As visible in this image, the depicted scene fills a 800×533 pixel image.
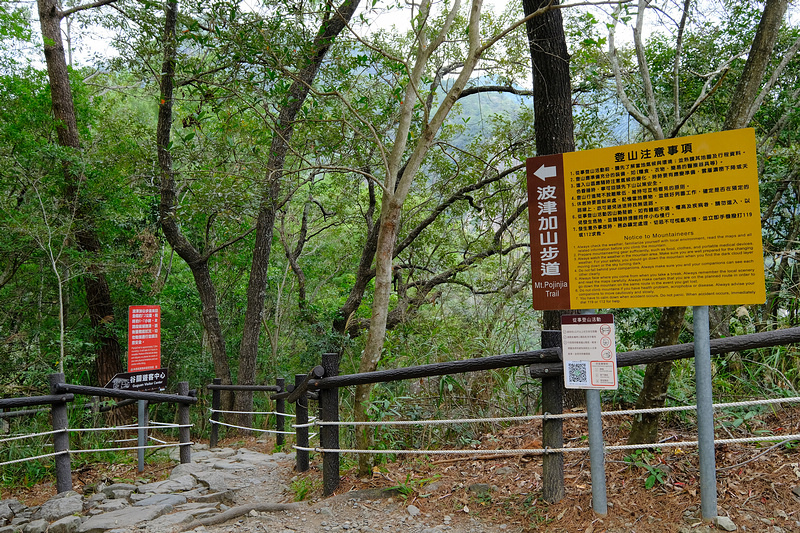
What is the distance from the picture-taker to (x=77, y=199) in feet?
28.9

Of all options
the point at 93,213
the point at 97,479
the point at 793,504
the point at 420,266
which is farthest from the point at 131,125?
the point at 793,504

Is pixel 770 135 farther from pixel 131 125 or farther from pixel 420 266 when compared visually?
pixel 131 125

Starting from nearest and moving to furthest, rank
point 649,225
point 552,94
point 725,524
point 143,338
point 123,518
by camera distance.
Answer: point 725,524
point 649,225
point 123,518
point 552,94
point 143,338

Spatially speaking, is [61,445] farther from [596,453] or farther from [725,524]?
[725,524]

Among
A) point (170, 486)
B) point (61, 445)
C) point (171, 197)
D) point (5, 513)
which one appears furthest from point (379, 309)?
point (171, 197)

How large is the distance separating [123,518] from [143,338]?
3224mm

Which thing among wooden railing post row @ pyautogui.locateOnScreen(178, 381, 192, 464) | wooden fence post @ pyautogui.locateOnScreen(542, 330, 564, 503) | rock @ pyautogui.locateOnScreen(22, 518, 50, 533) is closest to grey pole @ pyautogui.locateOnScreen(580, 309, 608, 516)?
wooden fence post @ pyautogui.locateOnScreen(542, 330, 564, 503)

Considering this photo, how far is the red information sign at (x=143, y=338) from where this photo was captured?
21.5 ft

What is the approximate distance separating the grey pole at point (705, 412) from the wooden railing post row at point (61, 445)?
5092 millimetres

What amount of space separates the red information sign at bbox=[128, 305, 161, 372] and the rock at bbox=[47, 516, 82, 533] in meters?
2.76

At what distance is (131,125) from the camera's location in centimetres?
1118

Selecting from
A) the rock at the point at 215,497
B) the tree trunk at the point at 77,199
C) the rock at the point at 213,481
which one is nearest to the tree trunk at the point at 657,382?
the rock at the point at 215,497

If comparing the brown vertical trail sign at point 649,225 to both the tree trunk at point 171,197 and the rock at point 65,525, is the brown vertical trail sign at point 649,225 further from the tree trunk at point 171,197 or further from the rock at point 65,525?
the tree trunk at point 171,197

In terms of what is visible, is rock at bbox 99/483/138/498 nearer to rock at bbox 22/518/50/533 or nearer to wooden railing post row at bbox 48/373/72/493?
wooden railing post row at bbox 48/373/72/493
